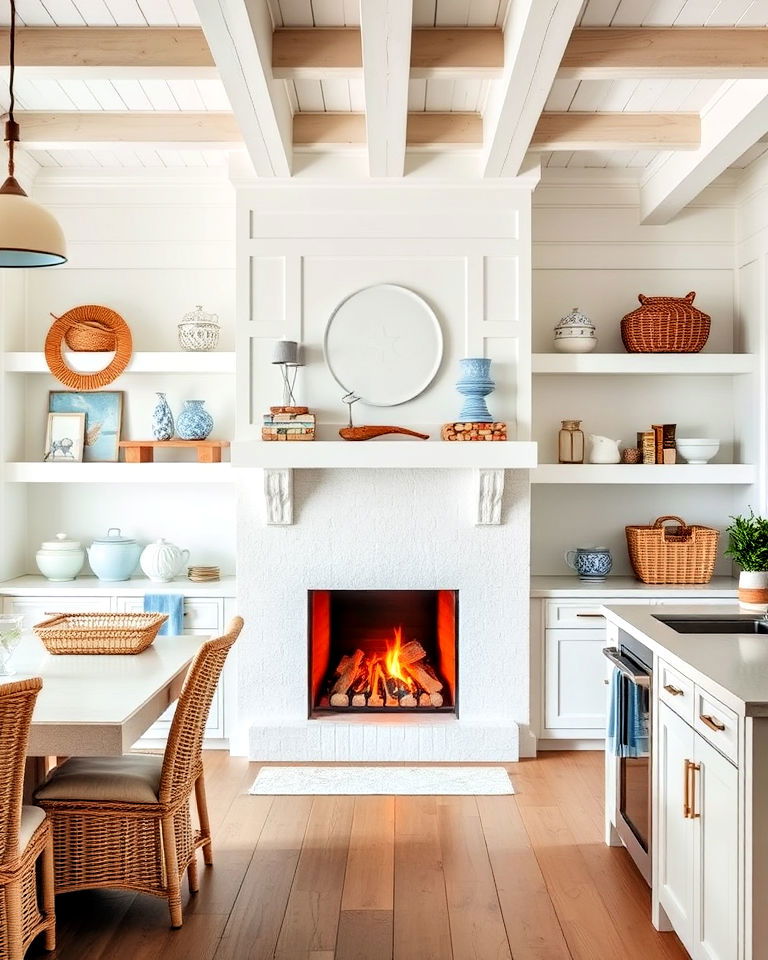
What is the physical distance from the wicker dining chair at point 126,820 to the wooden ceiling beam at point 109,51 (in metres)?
2.02

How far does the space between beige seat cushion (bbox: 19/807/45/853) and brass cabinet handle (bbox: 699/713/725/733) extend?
1780 millimetres

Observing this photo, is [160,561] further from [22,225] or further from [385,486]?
[22,225]

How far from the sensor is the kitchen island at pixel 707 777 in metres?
2.07

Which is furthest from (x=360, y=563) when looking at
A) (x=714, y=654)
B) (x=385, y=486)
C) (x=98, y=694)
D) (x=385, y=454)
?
(x=714, y=654)

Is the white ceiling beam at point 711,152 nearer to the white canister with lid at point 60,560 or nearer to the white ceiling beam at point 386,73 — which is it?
the white ceiling beam at point 386,73

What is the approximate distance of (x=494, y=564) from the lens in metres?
4.53

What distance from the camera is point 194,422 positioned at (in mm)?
4746

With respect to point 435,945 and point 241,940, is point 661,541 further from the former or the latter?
point 241,940

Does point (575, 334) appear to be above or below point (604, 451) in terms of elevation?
above

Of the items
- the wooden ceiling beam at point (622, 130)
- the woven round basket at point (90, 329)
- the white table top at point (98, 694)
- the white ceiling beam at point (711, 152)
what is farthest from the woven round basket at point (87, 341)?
the white ceiling beam at point (711, 152)

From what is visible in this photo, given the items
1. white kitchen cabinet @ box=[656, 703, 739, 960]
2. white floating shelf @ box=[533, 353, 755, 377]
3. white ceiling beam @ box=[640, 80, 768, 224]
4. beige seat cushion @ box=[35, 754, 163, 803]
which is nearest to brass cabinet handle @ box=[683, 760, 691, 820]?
white kitchen cabinet @ box=[656, 703, 739, 960]

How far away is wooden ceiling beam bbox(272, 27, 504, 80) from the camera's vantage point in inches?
130

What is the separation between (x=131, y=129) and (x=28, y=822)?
9.57ft

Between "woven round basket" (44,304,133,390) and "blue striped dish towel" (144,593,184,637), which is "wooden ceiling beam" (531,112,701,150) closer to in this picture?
"woven round basket" (44,304,133,390)
